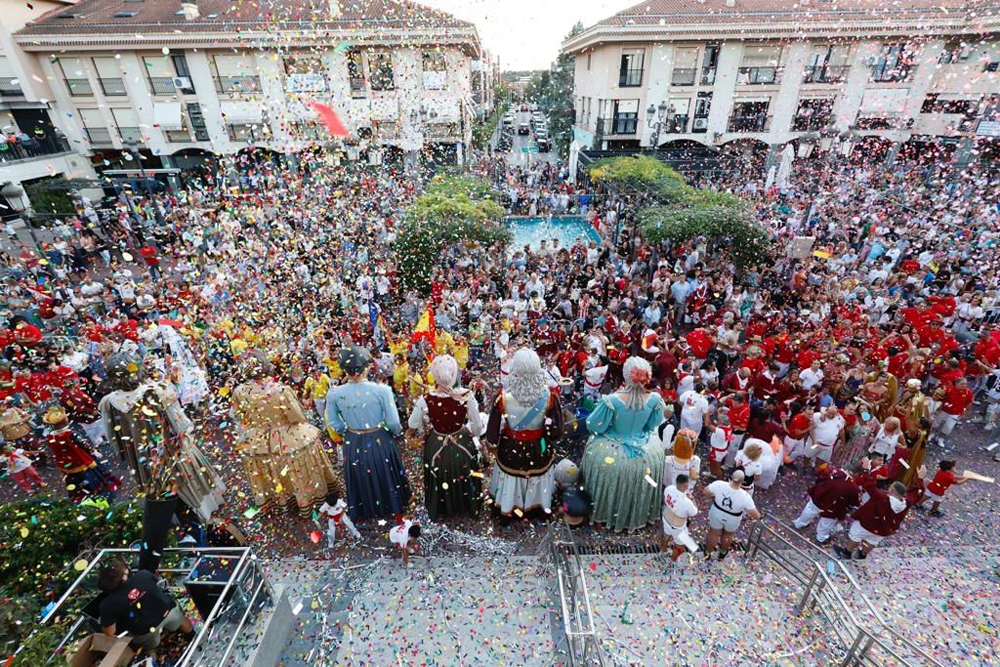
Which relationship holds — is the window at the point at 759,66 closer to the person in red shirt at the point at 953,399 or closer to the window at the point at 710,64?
the window at the point at 710,64

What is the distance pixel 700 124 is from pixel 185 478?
88.6ft

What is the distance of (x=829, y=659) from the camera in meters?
3.93

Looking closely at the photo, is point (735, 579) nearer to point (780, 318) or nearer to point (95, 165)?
point (780, 318)

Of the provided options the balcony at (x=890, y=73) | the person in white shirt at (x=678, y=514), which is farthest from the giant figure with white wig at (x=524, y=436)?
the balcony at (x=890, y=73)

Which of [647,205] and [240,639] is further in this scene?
[647,205]

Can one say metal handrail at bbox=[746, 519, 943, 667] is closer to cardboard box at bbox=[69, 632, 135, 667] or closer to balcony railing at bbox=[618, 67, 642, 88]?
cardboard box at bbox=[69, 632, 135, 667]

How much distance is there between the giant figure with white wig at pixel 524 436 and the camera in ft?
15.4

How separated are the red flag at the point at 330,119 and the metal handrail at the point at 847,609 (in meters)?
21.4

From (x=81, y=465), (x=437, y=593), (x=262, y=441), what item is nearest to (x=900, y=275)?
(x=437, y=593)

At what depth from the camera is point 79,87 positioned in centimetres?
2278

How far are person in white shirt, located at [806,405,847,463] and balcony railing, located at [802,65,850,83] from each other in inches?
968

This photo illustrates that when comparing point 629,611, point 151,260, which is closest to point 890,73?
point 629,611

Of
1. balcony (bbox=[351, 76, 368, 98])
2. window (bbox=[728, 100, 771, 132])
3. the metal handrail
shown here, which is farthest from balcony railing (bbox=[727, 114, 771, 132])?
the metal handrail

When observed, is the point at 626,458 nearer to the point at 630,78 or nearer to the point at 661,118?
the point at 661,118
